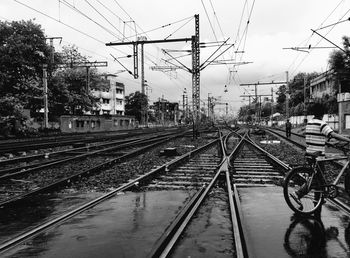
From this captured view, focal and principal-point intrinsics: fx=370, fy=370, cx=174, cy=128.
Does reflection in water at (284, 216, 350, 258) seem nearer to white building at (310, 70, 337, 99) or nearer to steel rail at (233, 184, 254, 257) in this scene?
steel rail at (233, 184, 254, 257)

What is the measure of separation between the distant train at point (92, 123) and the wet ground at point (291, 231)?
45118mm

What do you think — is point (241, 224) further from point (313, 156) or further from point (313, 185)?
point (313, 156)

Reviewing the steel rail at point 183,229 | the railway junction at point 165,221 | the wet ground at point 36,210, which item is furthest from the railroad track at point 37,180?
the steel rail at point 183,229

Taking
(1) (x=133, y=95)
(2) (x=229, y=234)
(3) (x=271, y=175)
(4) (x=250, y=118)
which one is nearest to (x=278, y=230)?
(2) (x=229, y=234)

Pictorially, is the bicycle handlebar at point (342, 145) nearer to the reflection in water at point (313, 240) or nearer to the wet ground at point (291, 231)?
the wet ground at point (291, 231)

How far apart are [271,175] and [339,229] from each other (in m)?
5.61

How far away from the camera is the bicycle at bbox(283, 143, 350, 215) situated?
19.9ft

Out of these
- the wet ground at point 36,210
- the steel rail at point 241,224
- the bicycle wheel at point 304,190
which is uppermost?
the bicycle wheel at point 304,190

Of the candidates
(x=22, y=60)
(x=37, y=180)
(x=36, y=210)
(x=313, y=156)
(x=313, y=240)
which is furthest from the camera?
(x=22, y=60)

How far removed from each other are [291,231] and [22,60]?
41.5 metres

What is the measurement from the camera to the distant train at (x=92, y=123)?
49875 mm

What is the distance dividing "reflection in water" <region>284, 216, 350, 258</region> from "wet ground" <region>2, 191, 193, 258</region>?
1740 millimetres

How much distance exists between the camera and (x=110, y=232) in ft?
17.0

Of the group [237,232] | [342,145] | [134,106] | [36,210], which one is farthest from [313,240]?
[134,106]
